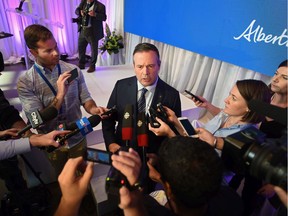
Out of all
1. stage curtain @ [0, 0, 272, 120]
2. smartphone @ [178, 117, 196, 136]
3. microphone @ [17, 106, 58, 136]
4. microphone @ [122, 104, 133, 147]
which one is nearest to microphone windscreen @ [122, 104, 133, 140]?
microphone @ [122, 104, 133, 147]

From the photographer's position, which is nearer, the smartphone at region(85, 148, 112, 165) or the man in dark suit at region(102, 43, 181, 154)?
the smartphone at region(85, 148, 112, 165)

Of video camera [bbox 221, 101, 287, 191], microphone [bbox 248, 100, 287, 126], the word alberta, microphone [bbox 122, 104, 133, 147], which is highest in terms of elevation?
the word alberta

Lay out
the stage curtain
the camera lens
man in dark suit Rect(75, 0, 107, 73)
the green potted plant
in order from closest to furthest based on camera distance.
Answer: the camera lens < the stage curtain < man in dark suit Rect(75, 0, 107, 73) < the green potted plant

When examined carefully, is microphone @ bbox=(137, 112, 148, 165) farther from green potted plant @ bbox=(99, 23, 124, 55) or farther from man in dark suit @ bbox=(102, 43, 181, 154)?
green potted plant @ bbox=(99, 23, 124, 55)

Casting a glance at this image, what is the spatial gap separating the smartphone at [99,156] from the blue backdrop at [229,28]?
62.3 inches

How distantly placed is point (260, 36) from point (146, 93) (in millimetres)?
1172

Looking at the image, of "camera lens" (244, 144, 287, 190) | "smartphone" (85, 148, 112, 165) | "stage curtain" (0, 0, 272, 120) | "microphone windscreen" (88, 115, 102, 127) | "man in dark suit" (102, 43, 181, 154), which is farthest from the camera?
"stage curtain" (0, 0, 272, 120)

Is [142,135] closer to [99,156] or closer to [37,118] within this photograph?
[99,156]

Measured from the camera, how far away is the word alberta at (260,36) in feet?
5.15

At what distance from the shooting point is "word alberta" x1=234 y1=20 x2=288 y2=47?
5.15 ft

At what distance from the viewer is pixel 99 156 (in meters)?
0.69

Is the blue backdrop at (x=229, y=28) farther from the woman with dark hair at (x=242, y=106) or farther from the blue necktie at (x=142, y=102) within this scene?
the blue necktie at (x=142, y=102)

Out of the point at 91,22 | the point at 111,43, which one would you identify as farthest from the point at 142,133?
the point at 111,43

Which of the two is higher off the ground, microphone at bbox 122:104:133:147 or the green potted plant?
microphone at bbox 122:104:133:147
